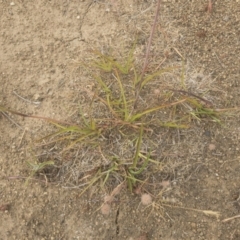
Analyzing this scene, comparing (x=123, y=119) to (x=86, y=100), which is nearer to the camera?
(x=123, y=119)

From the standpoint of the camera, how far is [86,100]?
1921 millimetres

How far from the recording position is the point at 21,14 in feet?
7.27

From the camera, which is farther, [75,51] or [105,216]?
[75,51]

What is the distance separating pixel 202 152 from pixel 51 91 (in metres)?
0.79

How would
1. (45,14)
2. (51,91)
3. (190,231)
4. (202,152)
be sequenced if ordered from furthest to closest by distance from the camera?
(45,14), (51,91), (202,152), (190,231)

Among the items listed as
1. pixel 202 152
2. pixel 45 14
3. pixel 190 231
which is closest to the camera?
pixel 190 231

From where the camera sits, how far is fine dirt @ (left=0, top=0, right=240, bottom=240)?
1.68m

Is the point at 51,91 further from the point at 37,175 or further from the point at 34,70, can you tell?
the point at 37,175

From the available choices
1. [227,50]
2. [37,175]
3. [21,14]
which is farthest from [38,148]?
[227,50]

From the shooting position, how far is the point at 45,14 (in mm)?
2203

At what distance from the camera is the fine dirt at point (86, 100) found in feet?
5.51

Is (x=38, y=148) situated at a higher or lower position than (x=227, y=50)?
higher

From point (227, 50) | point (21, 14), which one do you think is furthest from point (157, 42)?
point (21, 14)

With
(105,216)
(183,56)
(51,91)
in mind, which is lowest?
(105,216)
